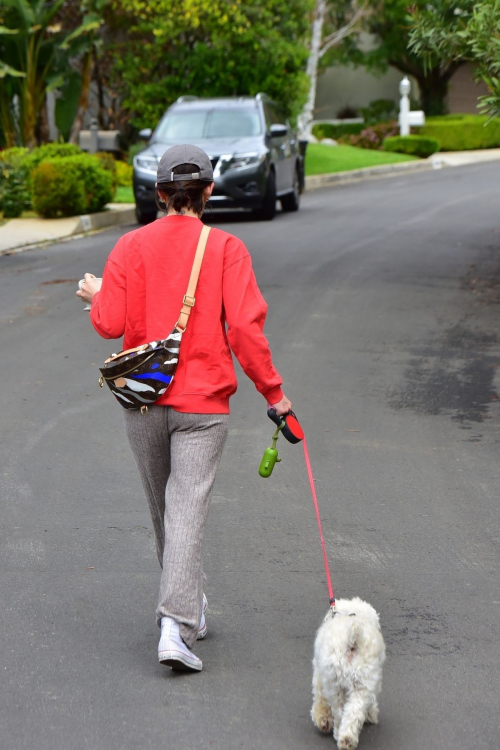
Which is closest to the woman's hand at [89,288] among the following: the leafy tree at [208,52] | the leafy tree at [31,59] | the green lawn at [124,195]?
the green lawn at [124,195]

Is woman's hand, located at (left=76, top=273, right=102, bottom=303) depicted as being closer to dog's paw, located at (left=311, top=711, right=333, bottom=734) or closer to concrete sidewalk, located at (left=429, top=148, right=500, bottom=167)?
dog's paw, located at (left=311, top=711, right=333, bottom=734)

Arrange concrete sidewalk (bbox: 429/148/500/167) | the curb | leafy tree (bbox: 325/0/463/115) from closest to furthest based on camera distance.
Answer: the curb
concrete sidewalk (bbox: 429/148/500/167)
leafy tree (bbox: 325/0/463/115)

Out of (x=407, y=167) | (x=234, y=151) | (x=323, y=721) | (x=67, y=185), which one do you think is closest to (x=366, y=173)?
(x=407, y=167)

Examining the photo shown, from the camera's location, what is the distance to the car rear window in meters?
18.6

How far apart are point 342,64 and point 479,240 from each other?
99.9 feet

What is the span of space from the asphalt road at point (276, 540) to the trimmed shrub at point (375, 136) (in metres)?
27.4

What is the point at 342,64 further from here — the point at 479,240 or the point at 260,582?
the point at 260,582

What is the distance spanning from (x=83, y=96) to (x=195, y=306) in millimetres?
21136

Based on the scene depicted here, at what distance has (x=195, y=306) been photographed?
12.9 feet

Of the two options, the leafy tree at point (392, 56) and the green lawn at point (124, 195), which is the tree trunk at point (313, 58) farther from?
the green lawn at point (124, 195)

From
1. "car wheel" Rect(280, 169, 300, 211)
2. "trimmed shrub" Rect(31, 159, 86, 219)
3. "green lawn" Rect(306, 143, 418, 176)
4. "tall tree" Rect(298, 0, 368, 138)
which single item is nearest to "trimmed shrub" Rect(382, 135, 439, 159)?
"green lawn" Rect(306, 143, 418, 176)

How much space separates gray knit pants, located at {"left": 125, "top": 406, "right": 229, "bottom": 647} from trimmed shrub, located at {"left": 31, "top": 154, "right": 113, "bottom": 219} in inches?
563

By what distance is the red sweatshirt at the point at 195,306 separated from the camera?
390cm

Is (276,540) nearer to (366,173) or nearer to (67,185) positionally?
(67,185)
